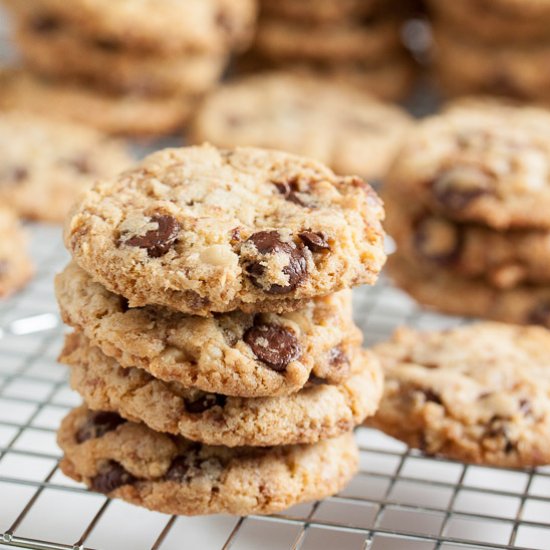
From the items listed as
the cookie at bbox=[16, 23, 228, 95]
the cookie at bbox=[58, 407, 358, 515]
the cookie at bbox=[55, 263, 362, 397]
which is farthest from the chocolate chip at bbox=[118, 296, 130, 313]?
the cookie at bbox=[16, 23, 228, 95]

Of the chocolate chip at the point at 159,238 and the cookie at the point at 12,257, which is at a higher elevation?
the chocolate chip at the point at 159,238

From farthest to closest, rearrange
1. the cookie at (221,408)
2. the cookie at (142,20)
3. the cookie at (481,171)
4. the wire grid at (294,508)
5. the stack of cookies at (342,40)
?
the stack of cookies at (342,40) → the cookie at (142,20) → the cookie at (481,171) → the wire grid at (294,508) → the cookie at (221,408)

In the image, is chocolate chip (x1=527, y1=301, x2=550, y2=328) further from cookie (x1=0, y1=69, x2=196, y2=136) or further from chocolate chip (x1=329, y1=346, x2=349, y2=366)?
cookie (x1=0, y1=69, x2=196, y2=136)

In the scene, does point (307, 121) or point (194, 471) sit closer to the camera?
point (194, 471)

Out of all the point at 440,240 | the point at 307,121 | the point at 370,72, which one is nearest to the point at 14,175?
the point at 307,121

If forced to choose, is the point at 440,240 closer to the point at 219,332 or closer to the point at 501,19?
the point at 219,332

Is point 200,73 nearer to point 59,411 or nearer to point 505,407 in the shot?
point 59,411

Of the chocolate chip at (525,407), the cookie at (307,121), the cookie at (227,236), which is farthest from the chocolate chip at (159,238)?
the cookie at (307,121)

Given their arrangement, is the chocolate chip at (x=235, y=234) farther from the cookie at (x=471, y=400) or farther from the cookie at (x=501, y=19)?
the cookie at (x=501, y=19)
